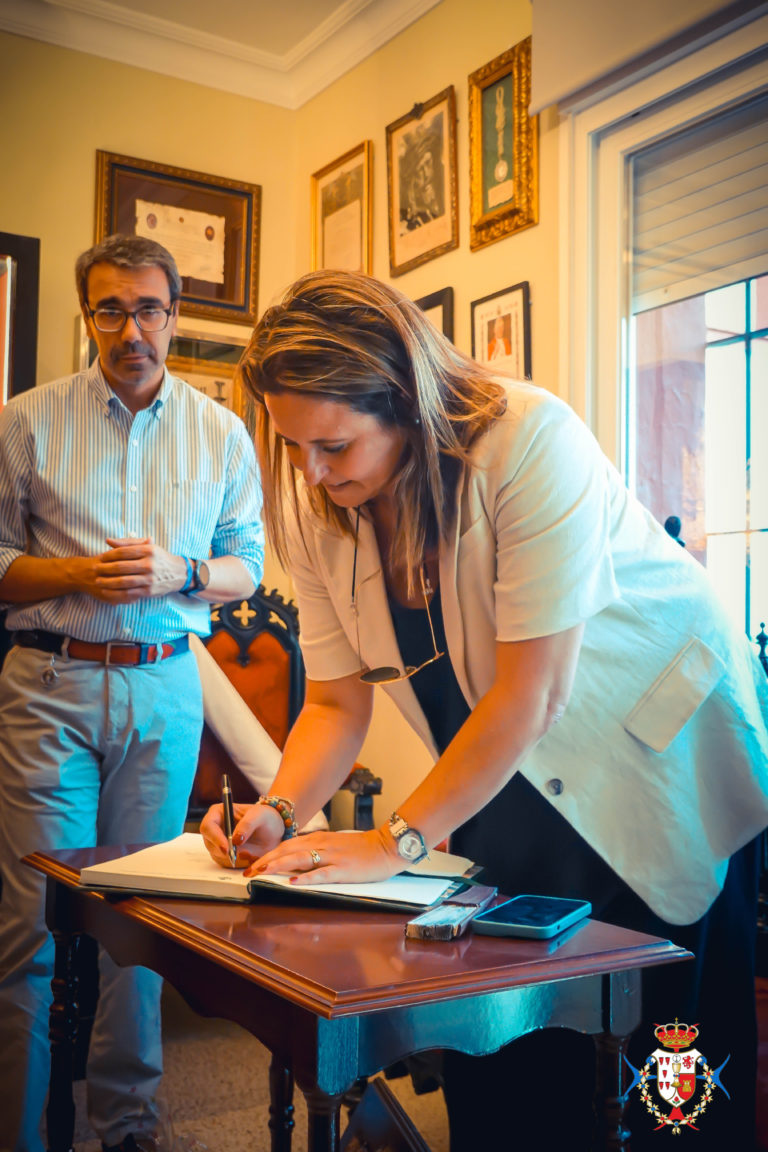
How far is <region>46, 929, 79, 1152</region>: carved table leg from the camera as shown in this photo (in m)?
1.47

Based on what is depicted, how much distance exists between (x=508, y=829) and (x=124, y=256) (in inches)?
59.2

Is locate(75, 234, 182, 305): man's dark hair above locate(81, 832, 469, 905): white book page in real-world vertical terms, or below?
above

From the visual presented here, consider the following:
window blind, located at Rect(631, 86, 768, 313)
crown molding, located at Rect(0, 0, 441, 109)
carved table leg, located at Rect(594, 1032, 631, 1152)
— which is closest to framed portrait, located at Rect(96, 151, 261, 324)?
crown molding, located at Rect(0, 0, 441, 109)

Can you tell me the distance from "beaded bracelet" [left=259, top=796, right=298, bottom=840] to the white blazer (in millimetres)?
204

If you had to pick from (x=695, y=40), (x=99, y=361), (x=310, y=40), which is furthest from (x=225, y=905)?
(x=310, y=40)

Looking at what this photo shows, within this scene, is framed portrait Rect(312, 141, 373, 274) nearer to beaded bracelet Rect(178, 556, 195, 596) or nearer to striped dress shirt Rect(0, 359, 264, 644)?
striped dress shirt Rect(0, 359, 264, 644)

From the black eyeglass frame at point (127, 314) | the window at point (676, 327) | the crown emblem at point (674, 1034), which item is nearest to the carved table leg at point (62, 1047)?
the crown emblem at point (674, 1034)

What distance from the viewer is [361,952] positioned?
3.34ft

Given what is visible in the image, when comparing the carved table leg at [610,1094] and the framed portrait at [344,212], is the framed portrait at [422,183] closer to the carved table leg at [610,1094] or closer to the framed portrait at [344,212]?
the framed portrait at [344,212]

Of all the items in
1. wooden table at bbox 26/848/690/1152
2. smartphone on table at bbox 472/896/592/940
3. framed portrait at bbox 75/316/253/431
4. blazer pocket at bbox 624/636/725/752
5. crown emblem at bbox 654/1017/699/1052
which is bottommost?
crown emblem at bbox 654/1017/699/1052

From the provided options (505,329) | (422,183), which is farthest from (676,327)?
(422,183)

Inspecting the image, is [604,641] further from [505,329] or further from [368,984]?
[505,329]

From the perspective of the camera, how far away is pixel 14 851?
2.07 metres

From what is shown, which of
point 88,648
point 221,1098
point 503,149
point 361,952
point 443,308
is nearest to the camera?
point 361,952
